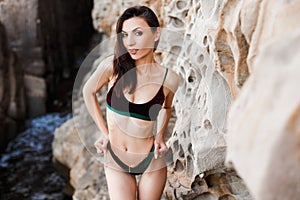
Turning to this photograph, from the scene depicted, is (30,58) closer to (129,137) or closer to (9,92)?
(9,92)

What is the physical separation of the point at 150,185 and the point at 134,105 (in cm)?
30

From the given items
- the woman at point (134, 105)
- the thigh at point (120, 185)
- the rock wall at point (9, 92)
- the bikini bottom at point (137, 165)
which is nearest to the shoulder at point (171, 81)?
the woman at point (134, 105)

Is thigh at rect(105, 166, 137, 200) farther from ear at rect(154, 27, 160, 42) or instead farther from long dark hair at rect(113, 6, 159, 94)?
ear at rect(154, 27, 160, 42)

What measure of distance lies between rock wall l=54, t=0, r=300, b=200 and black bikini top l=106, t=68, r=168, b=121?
0.25m

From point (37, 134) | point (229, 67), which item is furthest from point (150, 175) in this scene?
point (37, 134)

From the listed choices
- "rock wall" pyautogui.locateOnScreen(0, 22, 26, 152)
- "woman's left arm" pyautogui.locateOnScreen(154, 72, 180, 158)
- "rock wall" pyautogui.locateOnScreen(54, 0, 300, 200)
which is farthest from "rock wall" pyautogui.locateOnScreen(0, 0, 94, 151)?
"woman's left arm" pyautogui.locateOnScreen(154, 72, 180, 158)

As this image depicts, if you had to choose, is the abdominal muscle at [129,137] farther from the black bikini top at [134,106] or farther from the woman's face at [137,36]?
the woman's face at [137,36]

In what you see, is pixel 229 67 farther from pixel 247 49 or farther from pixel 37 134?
pixel 37 134

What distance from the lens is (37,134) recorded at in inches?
228

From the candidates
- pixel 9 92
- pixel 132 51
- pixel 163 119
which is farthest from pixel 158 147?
pixel 9 92

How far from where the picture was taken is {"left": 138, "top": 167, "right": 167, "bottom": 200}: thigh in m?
1.58

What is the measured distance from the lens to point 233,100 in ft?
5.32

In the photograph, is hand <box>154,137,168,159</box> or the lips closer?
the lips

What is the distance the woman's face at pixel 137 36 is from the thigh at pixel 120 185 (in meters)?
0.41
